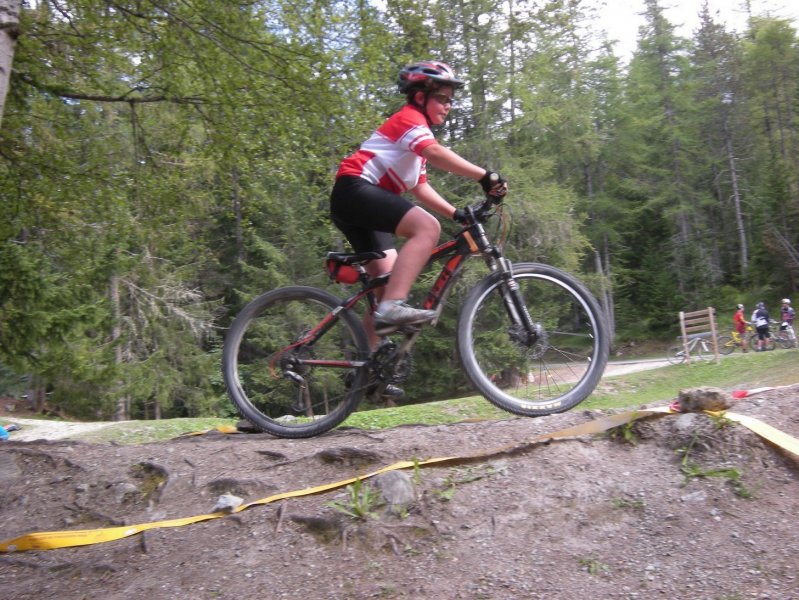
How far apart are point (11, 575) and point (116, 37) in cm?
574

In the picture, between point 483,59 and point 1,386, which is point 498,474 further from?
point 1,386

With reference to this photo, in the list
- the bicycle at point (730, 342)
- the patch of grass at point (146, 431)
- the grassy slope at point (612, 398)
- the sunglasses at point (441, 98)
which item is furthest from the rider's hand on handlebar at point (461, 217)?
the bicycle at point (730, 342)

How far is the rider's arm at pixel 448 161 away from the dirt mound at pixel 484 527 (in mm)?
1474

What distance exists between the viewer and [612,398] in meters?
14.6

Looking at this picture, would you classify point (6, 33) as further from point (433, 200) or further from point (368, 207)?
point (433, 200)

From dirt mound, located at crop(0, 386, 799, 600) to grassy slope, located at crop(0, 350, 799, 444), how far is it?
11.0 ft

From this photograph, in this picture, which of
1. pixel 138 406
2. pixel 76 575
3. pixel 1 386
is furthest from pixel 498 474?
pixel 1 386

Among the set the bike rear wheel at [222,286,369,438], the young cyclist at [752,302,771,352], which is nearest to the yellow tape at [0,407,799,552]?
the bike rear wheel at [222,286,369,438]

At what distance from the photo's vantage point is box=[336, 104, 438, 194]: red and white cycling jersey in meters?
3.70

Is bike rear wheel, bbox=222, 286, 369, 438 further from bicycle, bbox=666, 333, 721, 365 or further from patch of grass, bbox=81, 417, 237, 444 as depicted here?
bicycle, bbox=666, 333, 721, 365

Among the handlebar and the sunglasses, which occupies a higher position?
the sunglasses

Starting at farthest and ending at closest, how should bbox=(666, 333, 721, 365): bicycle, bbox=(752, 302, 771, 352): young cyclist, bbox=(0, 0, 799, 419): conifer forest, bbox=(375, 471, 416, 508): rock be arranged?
bbox=(666, 333, 721, 365): bicycle, bbox=(752, 302, 771, 352): young cyclist, bbox=(0, 0, 799, 419): conifer forest, bbox=(375, 471, 416, 508): rock

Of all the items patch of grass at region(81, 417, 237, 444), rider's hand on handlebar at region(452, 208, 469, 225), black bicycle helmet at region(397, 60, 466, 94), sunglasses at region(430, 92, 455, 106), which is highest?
black bicycle helmet at region(397, 60, 466, 94)

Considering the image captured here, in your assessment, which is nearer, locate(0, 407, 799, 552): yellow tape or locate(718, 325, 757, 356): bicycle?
locate(0, 407, 799, 552): yellow tape
